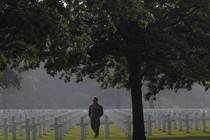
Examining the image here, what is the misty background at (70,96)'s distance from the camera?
103188 millimetres

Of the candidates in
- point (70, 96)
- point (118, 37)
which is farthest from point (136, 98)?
point (70, 96)

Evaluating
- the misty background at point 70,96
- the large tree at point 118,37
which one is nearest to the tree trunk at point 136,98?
the large tree at point 118,37

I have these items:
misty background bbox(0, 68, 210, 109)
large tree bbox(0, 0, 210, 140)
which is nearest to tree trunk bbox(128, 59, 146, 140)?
large tree bbox(0, 0, 210, 140)

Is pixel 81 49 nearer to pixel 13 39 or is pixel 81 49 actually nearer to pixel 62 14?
pixel 62 14

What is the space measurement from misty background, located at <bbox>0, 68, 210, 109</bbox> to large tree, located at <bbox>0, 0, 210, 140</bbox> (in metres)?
77.2

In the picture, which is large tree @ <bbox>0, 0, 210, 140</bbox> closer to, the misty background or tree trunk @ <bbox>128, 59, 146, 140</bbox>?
tree trunk @ <bbox>128, 59, 146, 140</bbox>

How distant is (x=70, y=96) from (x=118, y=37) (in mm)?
100204

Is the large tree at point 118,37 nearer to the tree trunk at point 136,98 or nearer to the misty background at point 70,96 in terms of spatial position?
the tree trunk at point 136,98

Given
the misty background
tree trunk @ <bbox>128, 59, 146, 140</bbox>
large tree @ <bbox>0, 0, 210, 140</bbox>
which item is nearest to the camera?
large tree @ <bbox>0, 0, 210, 140</bbox>

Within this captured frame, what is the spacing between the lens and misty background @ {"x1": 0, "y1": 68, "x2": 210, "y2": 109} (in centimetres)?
10319

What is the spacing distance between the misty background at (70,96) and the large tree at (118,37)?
77.2 meters

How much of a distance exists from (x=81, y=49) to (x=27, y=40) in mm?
2470

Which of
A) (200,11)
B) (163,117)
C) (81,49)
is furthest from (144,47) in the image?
(163,117)

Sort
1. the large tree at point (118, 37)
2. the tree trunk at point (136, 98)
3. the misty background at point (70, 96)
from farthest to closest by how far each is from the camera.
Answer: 1. the misty background at point (70, 96)
2. the tree trunk at point (136, 98)
3. the large tree at point (118, 37)
